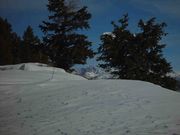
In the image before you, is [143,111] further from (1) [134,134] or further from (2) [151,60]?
(2) [151,60]

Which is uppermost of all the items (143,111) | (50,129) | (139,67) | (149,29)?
(149,29)

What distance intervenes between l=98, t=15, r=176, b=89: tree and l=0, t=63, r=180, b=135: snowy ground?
48.4 feet

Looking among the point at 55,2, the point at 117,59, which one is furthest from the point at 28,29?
the point at 117,59

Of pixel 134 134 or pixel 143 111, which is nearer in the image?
pixel 134 134

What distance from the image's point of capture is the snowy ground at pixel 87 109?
875 centimetres

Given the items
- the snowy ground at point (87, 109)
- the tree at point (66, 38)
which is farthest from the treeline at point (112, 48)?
the snowy ground at point (87, 109)

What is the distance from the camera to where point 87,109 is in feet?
35.9

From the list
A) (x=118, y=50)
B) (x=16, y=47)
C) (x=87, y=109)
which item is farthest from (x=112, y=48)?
(x=16, y=47)

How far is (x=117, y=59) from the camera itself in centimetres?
3075

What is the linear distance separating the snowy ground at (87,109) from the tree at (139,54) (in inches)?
581

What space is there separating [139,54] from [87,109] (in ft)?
66.4

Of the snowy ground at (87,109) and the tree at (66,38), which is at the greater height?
the tree at (66,38)

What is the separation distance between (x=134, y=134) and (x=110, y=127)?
1099 millimetres

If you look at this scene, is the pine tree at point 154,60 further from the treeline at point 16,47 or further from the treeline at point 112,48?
the treeline at point 16,47
